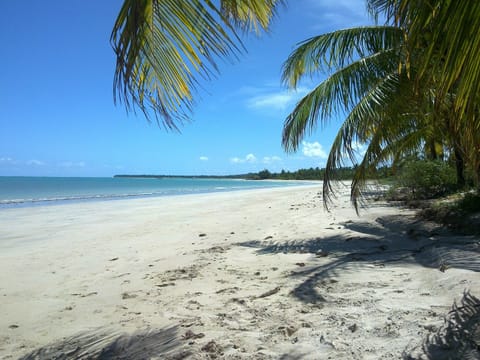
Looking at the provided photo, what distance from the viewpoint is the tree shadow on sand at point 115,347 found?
280 centimetres

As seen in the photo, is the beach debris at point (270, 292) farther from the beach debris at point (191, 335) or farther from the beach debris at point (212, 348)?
the beach debris at point (212, 348)

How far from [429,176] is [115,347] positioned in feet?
42.4

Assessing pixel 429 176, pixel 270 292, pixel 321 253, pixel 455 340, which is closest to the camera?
pixel 455 340

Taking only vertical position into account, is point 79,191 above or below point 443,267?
above

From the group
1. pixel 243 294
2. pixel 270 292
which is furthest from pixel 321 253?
pixel 243 294

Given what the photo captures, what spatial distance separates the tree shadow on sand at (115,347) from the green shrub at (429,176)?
1240 centimetres

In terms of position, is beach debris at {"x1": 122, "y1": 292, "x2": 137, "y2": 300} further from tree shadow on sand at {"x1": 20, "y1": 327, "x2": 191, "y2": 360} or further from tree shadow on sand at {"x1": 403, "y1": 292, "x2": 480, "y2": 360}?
tree shadow on sand at {"x1": 403, "y1": 292, "x2": 480, "y2": 360}

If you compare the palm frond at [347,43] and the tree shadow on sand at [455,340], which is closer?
the tree shadow on sand at [455,340]

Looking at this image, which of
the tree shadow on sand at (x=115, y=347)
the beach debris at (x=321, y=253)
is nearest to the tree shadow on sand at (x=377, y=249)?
the beach debris at (x=321, y=253)

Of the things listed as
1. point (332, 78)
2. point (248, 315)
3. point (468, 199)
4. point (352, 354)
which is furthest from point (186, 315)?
point (468, 199)

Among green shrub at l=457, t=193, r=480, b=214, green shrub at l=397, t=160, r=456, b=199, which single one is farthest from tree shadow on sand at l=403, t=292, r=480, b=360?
green shrub at l=397, t=160, r=456, b=199

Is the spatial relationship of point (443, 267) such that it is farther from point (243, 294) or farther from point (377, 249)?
point (243, 294)

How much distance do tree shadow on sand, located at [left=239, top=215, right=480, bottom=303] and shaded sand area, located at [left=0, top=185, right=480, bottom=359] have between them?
2 centimetres

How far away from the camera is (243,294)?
409cm
